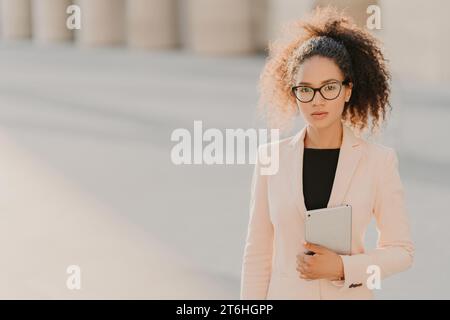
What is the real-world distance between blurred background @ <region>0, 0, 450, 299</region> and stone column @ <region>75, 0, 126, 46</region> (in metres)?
3.38

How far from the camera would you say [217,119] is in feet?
47.4

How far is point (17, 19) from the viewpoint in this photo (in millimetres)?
38969

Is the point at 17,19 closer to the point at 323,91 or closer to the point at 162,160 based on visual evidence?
the point at 162,160

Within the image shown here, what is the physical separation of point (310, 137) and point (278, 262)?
0.43 m

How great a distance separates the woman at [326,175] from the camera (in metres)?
2.84

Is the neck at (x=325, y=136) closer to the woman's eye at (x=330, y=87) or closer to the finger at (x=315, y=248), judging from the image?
the woman's eye at (x=330, y=87)

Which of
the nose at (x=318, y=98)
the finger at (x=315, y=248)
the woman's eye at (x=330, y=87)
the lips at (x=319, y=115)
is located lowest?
the finger at (x=315, y=248)

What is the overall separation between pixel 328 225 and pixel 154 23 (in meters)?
28.7

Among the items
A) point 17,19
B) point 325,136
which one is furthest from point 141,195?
point 17,19

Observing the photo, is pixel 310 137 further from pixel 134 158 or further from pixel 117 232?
pixel 134 158

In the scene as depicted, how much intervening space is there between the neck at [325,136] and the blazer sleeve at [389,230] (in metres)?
0.17

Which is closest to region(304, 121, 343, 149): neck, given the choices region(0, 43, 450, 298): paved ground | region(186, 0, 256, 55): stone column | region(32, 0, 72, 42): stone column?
region(0, 43, 450, 298): paved ground

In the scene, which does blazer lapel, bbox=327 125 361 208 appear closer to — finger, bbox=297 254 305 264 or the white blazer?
the white blazer

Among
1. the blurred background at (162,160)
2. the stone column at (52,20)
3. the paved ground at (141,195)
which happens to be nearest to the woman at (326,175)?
the blurred background at (162,160)
